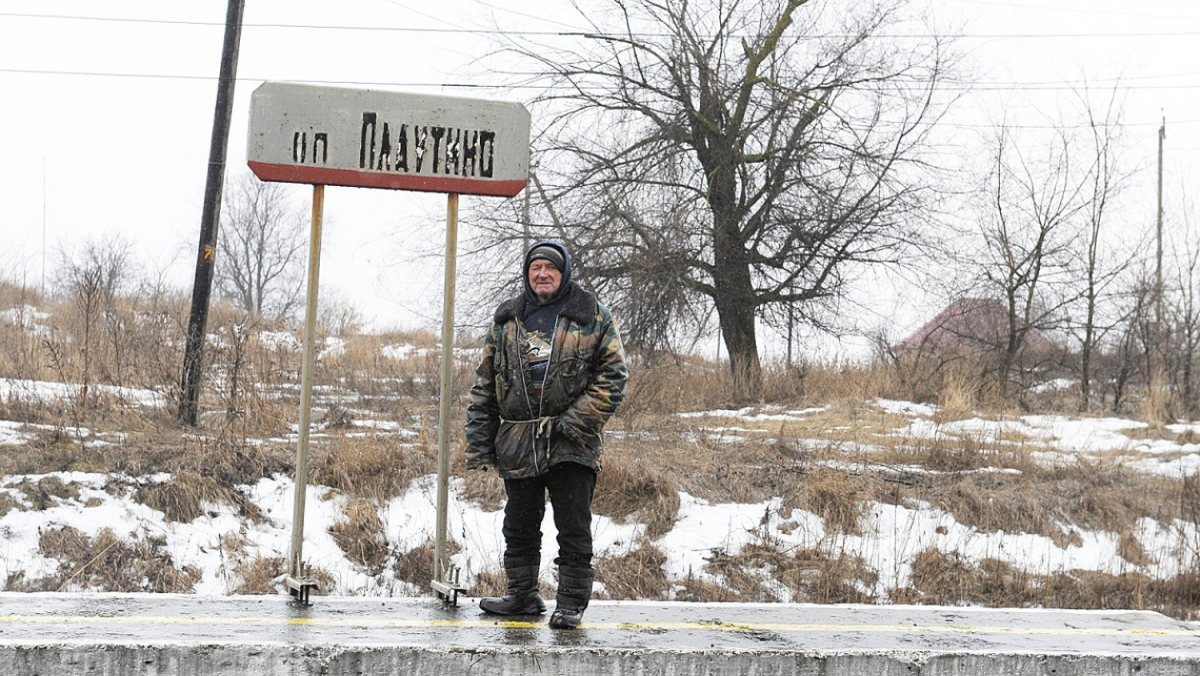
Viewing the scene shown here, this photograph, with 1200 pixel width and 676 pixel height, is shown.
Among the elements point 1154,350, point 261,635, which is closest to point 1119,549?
point 261,635

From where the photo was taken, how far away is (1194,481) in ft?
38.5

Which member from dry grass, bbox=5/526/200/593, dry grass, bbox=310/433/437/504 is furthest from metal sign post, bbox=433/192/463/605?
dry grass, bbox=310/433/437/504

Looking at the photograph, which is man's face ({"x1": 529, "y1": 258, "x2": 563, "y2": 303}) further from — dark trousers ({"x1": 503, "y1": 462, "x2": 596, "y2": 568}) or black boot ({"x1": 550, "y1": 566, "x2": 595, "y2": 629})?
black boot ({"x1": 550, "y1": 566, "x2": 595, "y2": 629})

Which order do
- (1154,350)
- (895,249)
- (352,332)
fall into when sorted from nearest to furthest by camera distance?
(895,249)
(1154,350)
(352,332)

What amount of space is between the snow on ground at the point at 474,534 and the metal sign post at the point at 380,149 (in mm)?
2885

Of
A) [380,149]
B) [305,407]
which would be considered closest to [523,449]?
[305,407]

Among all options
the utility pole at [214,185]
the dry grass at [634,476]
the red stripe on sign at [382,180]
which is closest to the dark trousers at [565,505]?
the red stripe on sign at [382,180]

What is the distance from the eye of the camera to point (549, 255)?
5.39 meters

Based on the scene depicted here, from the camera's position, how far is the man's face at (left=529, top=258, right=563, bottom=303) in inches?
213

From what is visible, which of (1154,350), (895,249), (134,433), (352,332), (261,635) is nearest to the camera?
(261,635)

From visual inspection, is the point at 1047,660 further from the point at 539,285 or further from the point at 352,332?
the point at 352,332

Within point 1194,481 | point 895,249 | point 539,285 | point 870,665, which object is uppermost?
point 895,249

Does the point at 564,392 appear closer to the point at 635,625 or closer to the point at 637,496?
the point at 635,625

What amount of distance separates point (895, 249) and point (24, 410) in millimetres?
14387
